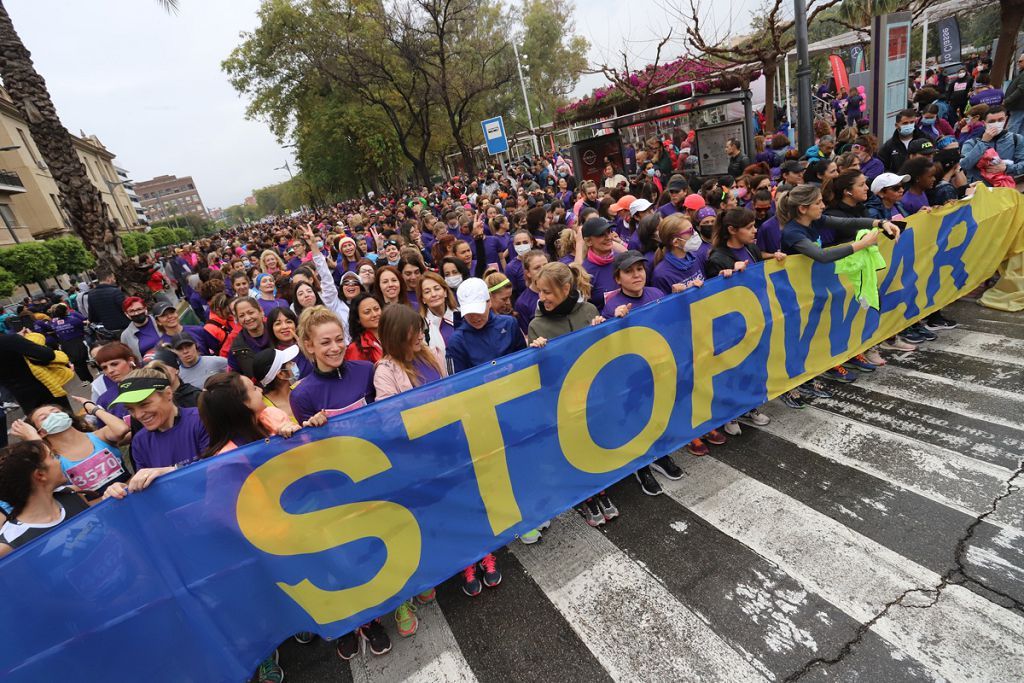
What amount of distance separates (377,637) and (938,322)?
6556mm

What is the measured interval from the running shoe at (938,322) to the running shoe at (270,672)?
22.5 ft

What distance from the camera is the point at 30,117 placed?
7941 millimetres

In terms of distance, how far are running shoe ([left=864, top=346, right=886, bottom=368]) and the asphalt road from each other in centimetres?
85

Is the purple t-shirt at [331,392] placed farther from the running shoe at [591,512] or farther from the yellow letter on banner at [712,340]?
the yellow letter on banner at [712,340]

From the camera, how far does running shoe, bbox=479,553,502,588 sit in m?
3.27

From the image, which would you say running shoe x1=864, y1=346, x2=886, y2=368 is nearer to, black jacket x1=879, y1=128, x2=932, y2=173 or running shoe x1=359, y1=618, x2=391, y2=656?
black jacket x1=879, y1=128, x2=932, y2=173

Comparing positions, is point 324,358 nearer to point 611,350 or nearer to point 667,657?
point 611,350

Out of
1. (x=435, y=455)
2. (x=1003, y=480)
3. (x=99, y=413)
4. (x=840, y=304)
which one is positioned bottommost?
(x=1003, y=480)

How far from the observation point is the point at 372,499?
2.84 metres

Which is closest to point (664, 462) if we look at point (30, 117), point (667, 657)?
point (667, 657)

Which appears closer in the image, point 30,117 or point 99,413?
point 99,413

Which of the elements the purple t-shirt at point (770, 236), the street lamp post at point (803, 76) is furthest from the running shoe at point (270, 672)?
the street lamp post at point (803, 76)

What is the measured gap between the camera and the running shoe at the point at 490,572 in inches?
129

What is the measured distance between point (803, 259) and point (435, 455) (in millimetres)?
3570
